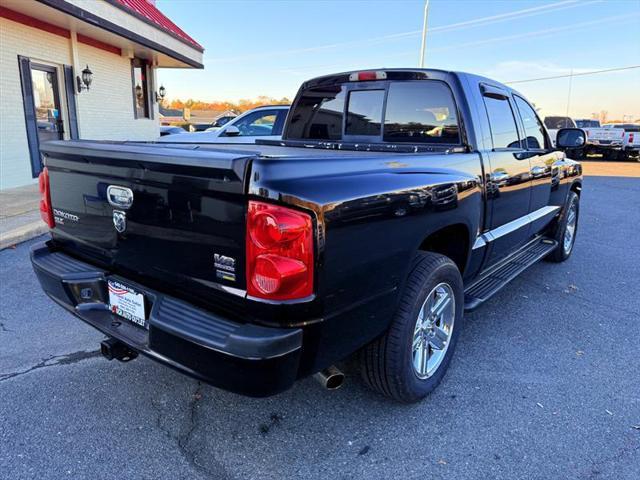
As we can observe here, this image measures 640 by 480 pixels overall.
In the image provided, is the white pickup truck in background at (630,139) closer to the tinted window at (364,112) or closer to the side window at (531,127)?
the side window at (531,127)

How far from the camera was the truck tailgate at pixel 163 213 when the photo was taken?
192 cm

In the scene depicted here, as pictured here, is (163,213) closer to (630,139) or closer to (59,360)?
(59,360)

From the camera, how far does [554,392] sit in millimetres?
2979

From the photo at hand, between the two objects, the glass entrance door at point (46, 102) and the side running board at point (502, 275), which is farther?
the glass entrance door at point (46, 102)

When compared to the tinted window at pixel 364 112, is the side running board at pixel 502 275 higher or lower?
lower

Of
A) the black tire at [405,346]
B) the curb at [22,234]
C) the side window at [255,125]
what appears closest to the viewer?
the black tire at [405,346]

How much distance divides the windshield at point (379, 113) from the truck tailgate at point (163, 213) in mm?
1905

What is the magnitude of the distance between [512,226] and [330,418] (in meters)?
2.36

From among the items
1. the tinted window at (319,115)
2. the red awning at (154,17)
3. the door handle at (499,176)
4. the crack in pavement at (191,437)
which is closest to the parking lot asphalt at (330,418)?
the crack in pavement at (191,437)

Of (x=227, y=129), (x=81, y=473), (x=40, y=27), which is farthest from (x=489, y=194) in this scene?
(x=40, y=27)

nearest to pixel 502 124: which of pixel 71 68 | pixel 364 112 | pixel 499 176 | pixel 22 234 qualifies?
pixel 499 176

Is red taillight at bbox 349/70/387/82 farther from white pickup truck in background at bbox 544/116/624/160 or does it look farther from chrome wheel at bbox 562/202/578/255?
white pickup truck in background at bbox 544/116/624/160

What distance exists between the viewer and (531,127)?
4668 mm

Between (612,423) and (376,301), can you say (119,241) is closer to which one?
(376,301)
